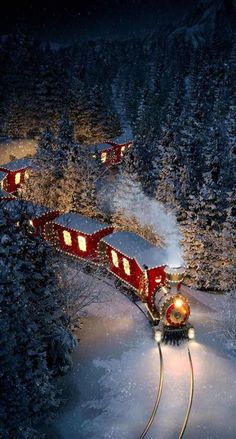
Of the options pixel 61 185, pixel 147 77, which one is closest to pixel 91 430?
pixel 61 185

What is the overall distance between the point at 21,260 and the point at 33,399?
20.1 feet

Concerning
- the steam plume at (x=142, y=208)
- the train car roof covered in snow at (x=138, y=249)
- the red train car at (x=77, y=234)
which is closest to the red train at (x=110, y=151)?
the steam plume at (x=142, y=208)

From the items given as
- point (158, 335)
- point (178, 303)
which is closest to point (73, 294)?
point (158, 335)

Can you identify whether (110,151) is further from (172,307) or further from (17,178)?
(172,307)

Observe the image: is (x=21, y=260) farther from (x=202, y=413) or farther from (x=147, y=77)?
(x=147, y=77)

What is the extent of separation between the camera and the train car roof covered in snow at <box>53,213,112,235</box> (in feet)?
121

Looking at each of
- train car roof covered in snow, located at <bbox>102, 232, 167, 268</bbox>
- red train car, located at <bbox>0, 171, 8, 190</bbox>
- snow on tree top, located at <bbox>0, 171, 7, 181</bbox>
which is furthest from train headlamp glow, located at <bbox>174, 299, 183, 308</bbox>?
snow on tree top, located at <bbox>0, 171, 7, 181</bbox>

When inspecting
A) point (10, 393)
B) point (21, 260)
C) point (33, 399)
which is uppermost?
point (21, 260)

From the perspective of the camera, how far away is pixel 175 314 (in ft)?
85.5

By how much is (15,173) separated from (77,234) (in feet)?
53.1

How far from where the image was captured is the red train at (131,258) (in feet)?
84.9

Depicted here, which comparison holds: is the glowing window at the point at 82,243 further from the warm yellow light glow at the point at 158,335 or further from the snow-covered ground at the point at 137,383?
the warm yellow light glow at the point at 158,335

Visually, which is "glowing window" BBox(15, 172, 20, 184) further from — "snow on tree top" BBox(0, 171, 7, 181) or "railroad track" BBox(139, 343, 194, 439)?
"railroad track" BBox(139, 343, 194, 439)

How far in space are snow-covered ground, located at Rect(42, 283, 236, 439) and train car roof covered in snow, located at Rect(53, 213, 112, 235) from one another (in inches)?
323
